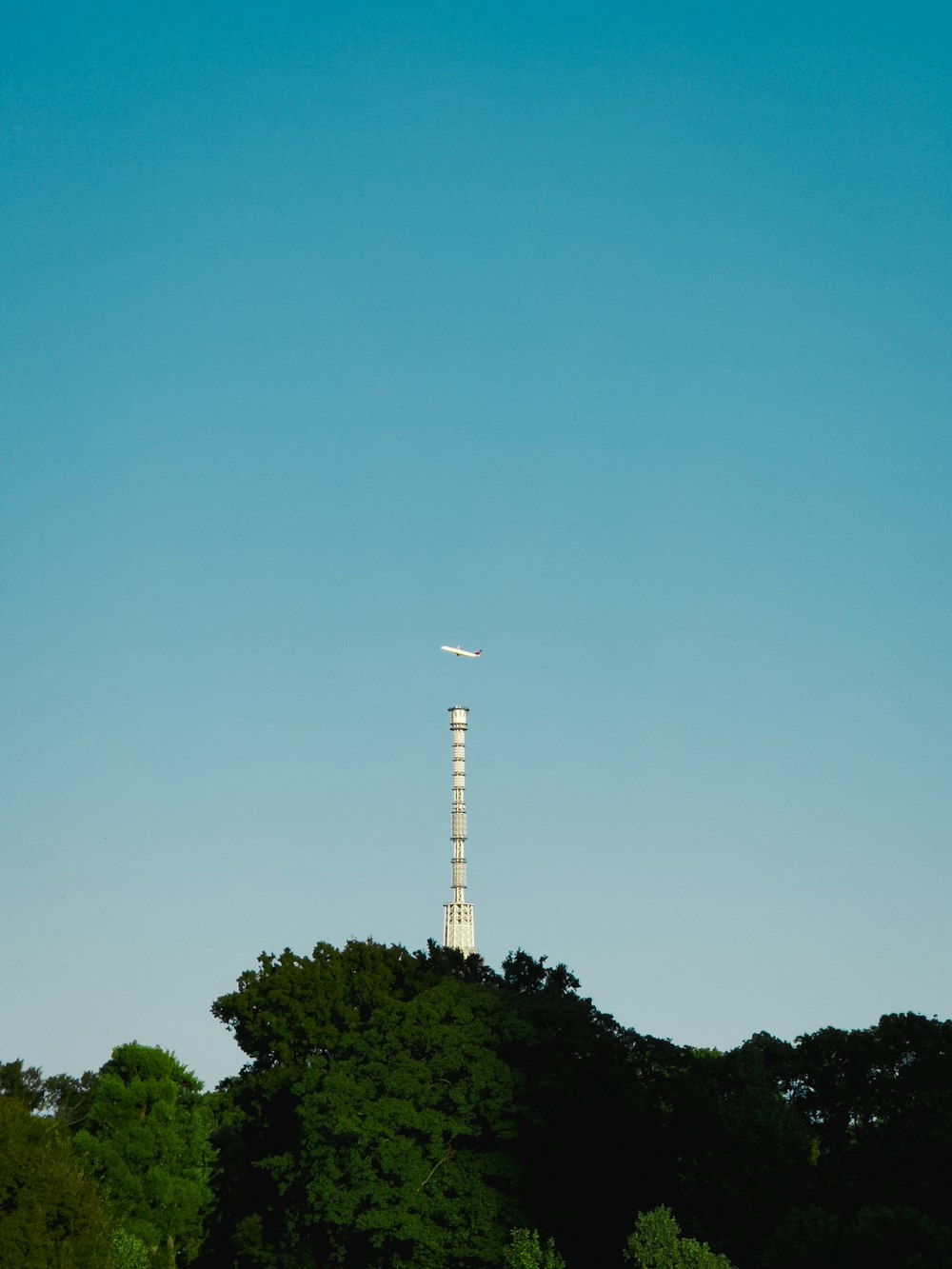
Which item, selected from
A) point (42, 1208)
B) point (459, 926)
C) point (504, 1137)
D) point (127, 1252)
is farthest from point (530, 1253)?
point (459, 926)

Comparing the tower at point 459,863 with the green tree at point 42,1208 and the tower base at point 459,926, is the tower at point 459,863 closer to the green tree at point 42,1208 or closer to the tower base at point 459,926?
the tower base at point 459,926

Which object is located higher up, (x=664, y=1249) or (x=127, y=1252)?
(x=664, y=1249)

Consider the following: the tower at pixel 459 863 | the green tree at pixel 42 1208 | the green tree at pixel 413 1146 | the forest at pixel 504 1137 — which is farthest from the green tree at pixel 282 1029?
the tower at pixel 459 863

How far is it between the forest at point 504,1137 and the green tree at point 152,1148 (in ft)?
22.7

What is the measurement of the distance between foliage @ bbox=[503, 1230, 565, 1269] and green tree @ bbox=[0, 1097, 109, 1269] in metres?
11.0

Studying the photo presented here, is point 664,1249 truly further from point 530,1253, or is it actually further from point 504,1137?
point 504,1137

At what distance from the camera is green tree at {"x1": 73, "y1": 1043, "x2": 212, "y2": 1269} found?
215 ft

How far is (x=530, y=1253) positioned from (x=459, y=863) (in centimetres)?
8004

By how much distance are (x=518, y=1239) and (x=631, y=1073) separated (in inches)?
320

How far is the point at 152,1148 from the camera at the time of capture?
66.6m

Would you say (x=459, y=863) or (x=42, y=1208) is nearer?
(x=42, y=1208)

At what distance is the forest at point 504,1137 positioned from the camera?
44.8 m

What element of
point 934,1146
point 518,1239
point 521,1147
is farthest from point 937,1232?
point 521,1147

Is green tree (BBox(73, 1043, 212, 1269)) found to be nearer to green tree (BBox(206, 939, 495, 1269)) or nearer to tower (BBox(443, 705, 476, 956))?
green tree (BBox(206, 939, 495, 1269))
